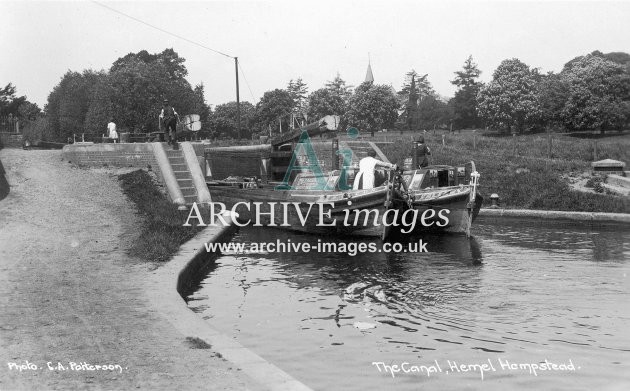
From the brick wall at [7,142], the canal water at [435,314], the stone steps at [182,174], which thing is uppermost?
the brick wall at [7,142]

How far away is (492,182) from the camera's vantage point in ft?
76.5

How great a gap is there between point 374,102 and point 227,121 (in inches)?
884

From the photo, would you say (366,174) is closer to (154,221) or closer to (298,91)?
(154,221)

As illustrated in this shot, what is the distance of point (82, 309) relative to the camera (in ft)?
23.4

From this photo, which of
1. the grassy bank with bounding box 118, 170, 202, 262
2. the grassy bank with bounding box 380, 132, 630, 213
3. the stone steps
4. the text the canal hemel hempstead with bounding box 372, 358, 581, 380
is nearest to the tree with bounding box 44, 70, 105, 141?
the grassy bank with bounding box 380, 132, 630, 213

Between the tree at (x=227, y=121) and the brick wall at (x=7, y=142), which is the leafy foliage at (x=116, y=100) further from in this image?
the brick wall at (x=7, y=142)

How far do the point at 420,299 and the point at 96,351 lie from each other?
4.87 metres

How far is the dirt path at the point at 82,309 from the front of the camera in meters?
4.98

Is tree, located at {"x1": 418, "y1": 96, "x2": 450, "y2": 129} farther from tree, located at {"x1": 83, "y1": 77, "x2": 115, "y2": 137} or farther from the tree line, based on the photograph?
tree, located at {"x1": 83, "y1": 77, "x2": 115, "y2": 137}

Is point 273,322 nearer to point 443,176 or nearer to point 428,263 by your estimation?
point 428,263

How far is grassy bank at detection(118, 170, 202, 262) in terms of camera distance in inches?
422

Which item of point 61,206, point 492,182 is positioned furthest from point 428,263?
point 492,182

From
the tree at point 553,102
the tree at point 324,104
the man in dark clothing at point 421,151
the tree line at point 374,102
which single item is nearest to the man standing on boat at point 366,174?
the man in dark clothing at point 421,151

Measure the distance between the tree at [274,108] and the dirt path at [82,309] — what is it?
53789 millimetres
